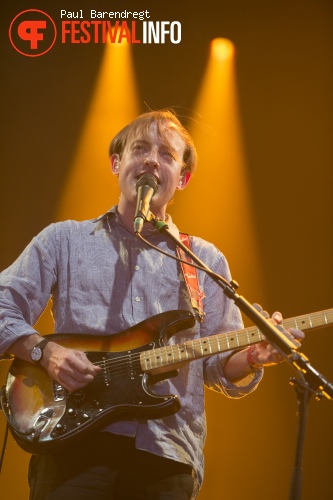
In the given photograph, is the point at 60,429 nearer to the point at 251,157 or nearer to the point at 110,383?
the point at 110,383

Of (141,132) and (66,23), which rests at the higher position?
(66,23)

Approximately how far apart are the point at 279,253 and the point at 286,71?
1.17 m

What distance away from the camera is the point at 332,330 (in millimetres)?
3953

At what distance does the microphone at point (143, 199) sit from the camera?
2260 millimetres

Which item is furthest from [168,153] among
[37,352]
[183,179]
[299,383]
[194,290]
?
[299,383]

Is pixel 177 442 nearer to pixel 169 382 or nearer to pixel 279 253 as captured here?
pixel 169 382

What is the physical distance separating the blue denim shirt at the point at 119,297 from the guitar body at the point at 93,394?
0.09 m

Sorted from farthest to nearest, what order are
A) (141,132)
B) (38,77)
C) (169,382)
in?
(38,77) → (141,132) → (169,382)

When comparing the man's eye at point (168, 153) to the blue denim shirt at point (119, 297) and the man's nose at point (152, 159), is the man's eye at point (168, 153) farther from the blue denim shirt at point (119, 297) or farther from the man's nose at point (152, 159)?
the blue denim shirt at point (119, 297)

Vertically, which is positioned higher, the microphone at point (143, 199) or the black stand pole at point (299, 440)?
the microphone at point (143, 199)

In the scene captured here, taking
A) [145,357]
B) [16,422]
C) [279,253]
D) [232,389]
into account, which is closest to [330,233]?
[279,253]

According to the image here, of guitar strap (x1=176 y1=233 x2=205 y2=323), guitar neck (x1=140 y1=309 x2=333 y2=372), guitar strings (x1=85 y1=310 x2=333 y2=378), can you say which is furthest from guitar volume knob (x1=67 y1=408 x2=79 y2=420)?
guitar strap (x1=176 y1=233 x2=205 y2=323)

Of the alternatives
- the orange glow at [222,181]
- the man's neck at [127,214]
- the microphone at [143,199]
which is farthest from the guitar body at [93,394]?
the orange glow at [222,181]

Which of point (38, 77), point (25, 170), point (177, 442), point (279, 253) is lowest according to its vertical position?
point (177, 442)
